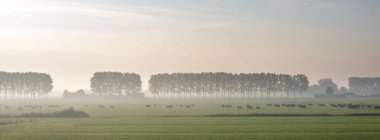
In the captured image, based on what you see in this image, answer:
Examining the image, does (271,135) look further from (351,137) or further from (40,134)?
(40,134)

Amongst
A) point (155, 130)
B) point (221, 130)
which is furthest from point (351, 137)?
point (155, 130)

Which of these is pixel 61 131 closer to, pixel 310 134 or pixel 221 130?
A: pixel 221 130

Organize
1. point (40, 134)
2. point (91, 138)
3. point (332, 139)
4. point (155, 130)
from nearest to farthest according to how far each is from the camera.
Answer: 1. point (332, 139)
2. point (91, 138)
3. point (40, 134)
4. point (155, 130)

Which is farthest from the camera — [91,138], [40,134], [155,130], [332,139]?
[155,130]

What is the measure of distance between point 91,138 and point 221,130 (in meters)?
14.4

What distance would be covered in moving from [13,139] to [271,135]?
24.6 metres

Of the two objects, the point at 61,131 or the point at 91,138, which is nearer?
the point at 91,138

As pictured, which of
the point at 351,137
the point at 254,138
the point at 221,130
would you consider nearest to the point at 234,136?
the point at 254,138

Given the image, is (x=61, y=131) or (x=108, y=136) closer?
(x=108, y=136)

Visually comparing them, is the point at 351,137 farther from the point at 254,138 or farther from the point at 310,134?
the point at 254,138

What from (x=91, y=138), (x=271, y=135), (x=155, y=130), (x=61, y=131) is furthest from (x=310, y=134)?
(x=61, y=131)

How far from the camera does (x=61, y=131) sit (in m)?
53.4

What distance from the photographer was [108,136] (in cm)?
4731

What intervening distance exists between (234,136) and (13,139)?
21.0 m
